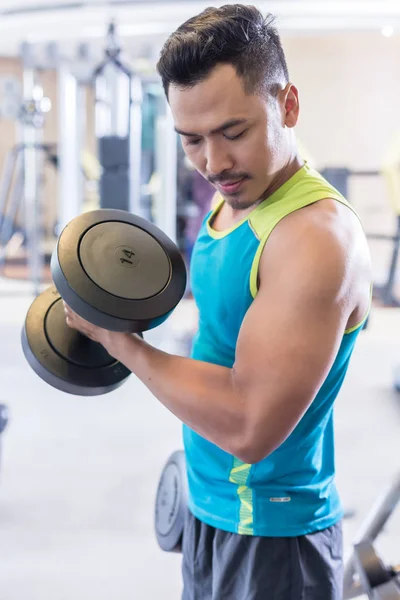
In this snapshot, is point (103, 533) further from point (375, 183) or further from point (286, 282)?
point (375, 183)

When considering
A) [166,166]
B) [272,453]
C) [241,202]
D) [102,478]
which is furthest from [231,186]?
[166,166]

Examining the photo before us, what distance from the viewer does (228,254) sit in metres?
0.95

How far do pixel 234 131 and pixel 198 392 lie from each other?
355 millimetres

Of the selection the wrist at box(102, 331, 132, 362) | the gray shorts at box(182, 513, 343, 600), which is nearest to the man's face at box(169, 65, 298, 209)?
the wrist at box(102, 331, 132, 362)

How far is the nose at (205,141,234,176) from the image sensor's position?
920mm

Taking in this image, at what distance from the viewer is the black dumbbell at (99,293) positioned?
948mm

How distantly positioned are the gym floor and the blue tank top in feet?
3.68

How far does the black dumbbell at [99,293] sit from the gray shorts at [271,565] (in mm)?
329

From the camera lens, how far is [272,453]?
993 mm

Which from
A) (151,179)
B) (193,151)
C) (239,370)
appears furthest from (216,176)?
(151,179)

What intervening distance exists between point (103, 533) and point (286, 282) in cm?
178

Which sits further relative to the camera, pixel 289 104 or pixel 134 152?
pixel 134 152

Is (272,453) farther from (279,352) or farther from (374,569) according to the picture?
(374,569)

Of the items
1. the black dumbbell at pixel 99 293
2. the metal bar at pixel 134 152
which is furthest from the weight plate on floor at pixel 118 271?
the metal bar at pixel 134 152
